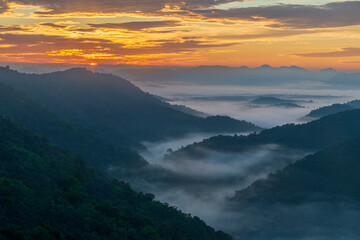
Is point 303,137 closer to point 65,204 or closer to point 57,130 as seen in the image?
point 57,130

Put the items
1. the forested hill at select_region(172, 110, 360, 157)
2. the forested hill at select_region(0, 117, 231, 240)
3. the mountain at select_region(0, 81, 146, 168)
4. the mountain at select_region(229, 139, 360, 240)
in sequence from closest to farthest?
1. the forested hill at select_region(0, 117, 231, 240)
2. the mountain at select_region(229, 139, 360, 240)
3. the mountain at select_region(0, 81, 146, 168)
4. the forested hill at select_region(172, 110, 360, 157)

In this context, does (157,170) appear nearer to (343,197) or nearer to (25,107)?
(25,107)

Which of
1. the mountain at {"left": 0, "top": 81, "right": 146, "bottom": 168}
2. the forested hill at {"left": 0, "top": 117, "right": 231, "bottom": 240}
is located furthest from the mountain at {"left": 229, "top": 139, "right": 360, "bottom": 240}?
the mountain at {"left": 0, "top": 81, "right": 146, "bottom": 168}

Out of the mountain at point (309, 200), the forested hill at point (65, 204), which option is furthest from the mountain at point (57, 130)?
the mountain at point (309, 200)

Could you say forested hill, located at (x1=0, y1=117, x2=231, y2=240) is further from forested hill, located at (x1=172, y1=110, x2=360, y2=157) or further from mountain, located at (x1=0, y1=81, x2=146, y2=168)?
forested hill, located at (x1=172, y1=110, x2=360, y2=157)

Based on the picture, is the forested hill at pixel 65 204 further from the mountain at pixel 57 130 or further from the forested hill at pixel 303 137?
the forested hill at pixel 303 137

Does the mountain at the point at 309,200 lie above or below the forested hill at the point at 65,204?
below

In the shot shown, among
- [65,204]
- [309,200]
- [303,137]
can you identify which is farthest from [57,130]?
[303,137]
